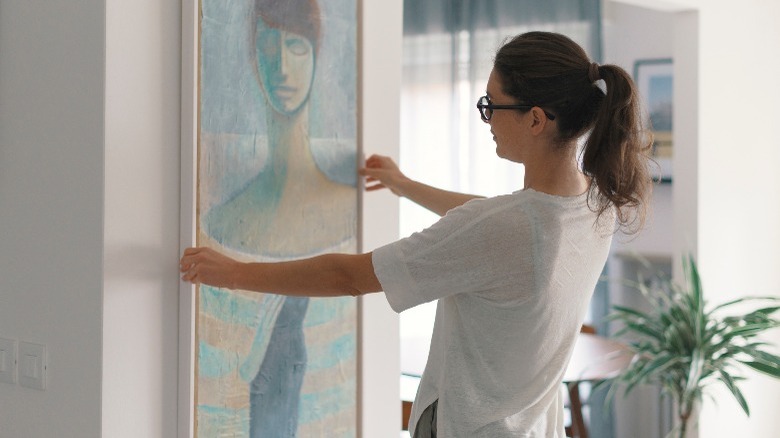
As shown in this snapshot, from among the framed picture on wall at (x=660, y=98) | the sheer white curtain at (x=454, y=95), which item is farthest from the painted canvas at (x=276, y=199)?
the framed picture on wall at (x=660, y=98)

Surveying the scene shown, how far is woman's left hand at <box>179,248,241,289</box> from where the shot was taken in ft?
6.68

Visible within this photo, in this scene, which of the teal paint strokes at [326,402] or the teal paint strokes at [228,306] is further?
the teal paint strokes at [326,402]

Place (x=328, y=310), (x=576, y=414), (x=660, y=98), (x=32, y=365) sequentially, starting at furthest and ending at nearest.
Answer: (x=660, y=98)
(x=576, y=414)
(x=328, y=310)
(x=32, y=365)

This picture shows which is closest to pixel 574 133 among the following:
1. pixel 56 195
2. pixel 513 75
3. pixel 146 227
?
pixel 513 75

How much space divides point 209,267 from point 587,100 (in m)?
0.81

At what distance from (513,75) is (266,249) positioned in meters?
0.70

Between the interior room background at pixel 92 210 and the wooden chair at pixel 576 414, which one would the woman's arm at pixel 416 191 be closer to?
the interior room background at pixel 92 210

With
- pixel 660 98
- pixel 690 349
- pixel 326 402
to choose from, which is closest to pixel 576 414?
pixel 690 349

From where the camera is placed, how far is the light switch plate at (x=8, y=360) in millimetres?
2211

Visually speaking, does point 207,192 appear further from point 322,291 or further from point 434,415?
point 434,415

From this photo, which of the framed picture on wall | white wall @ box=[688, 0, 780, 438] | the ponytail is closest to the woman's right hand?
the ponytail

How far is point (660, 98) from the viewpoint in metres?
5.12

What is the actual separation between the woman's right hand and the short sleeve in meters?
0.56

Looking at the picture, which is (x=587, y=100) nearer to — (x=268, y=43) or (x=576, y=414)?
(x=268, y=43)
